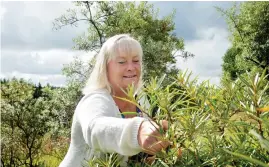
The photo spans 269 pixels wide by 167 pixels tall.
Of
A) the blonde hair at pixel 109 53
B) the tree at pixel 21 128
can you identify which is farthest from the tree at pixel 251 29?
the blonde hair at pixel 109 53

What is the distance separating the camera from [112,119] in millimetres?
1086

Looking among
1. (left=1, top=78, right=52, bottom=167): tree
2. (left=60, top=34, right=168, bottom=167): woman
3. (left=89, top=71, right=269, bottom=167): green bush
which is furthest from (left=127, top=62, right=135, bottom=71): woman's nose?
(left=1, top=78, right=52, bottom=167): tree

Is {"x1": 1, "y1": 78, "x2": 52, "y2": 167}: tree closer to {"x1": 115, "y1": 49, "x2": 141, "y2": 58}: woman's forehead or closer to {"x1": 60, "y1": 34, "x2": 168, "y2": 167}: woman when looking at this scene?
{"x1": 60, "y1": 34, "x2": 168, "y2": 167}: woman

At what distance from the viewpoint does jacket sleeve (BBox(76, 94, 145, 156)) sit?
0.94 metres

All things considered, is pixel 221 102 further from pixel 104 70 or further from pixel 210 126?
pixel 104 70

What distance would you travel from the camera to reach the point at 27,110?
33.2ft

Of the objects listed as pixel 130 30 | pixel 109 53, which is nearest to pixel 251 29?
pixel 130 30

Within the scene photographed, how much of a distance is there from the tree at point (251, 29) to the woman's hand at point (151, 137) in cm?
2575

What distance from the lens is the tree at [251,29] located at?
86.8 ft

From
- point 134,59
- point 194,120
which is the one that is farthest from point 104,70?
point 194,120

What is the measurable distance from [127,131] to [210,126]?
0.20 meters

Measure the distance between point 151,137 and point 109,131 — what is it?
0.23 m

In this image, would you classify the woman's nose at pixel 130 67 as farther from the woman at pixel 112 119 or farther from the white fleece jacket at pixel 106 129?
the white fleece jacket at pixel 106 129

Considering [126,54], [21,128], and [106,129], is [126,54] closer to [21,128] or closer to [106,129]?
[106,129]
